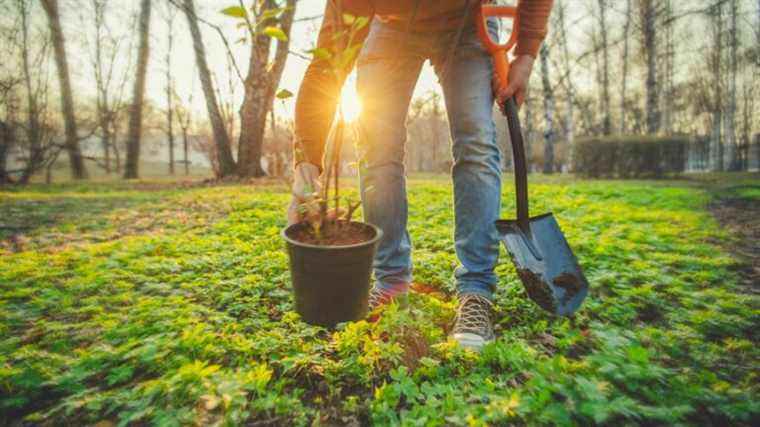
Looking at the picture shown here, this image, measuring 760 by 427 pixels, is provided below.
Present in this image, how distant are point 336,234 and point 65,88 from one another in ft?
54.9

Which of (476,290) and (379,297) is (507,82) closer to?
(476,290)

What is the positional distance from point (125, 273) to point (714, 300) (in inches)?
129

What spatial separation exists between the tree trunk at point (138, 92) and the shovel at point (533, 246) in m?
17.0

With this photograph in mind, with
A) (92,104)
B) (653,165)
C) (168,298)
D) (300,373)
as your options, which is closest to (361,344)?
(300,373)

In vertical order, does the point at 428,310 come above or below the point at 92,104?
below

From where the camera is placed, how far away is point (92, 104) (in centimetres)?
1752

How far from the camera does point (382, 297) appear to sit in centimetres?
182

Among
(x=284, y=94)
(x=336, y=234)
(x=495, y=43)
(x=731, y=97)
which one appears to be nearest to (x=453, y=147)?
(x=495, y=43)

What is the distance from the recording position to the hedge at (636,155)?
11.0 meters

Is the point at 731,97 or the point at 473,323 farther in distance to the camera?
the point at 731,97

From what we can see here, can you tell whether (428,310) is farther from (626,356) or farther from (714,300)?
(714,300)

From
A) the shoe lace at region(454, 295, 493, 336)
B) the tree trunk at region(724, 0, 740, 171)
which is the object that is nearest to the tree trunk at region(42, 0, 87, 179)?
the shoe lace at region(454, 295, 493, 336)

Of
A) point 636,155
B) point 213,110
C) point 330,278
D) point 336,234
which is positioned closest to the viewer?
point 330,278

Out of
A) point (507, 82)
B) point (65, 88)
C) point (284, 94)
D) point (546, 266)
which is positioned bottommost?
point (546, 266)
